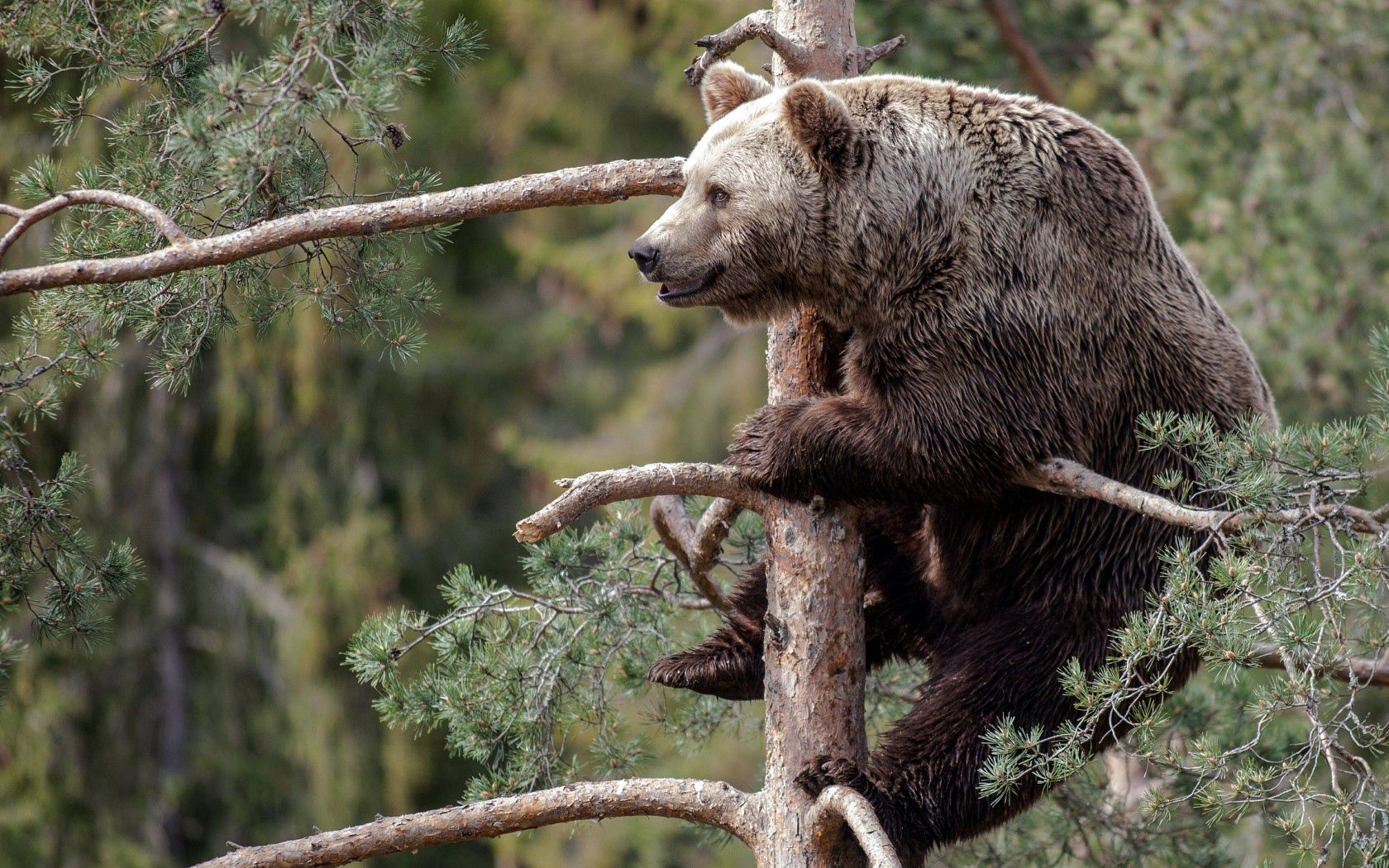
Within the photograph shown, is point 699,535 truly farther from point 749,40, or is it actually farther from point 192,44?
point 192,44

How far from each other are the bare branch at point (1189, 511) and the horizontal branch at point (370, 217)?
144 cm

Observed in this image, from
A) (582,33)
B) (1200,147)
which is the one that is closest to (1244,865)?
(1200,147)

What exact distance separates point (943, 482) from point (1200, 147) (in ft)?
15.6

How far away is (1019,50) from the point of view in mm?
7887

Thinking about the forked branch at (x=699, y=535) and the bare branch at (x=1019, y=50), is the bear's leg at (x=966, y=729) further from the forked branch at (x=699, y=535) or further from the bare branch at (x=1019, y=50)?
the bare branch at (x=1019, y=50)

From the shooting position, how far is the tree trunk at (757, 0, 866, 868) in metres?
3.60

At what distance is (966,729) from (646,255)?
165 cm

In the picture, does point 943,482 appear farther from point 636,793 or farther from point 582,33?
point 582,33

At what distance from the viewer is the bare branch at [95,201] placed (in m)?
3.12

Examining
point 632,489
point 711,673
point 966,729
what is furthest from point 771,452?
point 966,729

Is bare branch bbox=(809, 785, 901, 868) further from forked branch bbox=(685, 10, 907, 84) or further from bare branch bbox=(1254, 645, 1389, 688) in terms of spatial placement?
forked branch bbox=(685, 10, 907, 84)

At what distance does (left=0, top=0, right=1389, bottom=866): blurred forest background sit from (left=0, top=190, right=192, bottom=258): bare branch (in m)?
2.44

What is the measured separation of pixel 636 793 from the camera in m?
3.57

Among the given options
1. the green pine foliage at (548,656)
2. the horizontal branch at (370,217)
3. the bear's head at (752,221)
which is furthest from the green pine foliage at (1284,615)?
the horizontal branch at (370,217)
